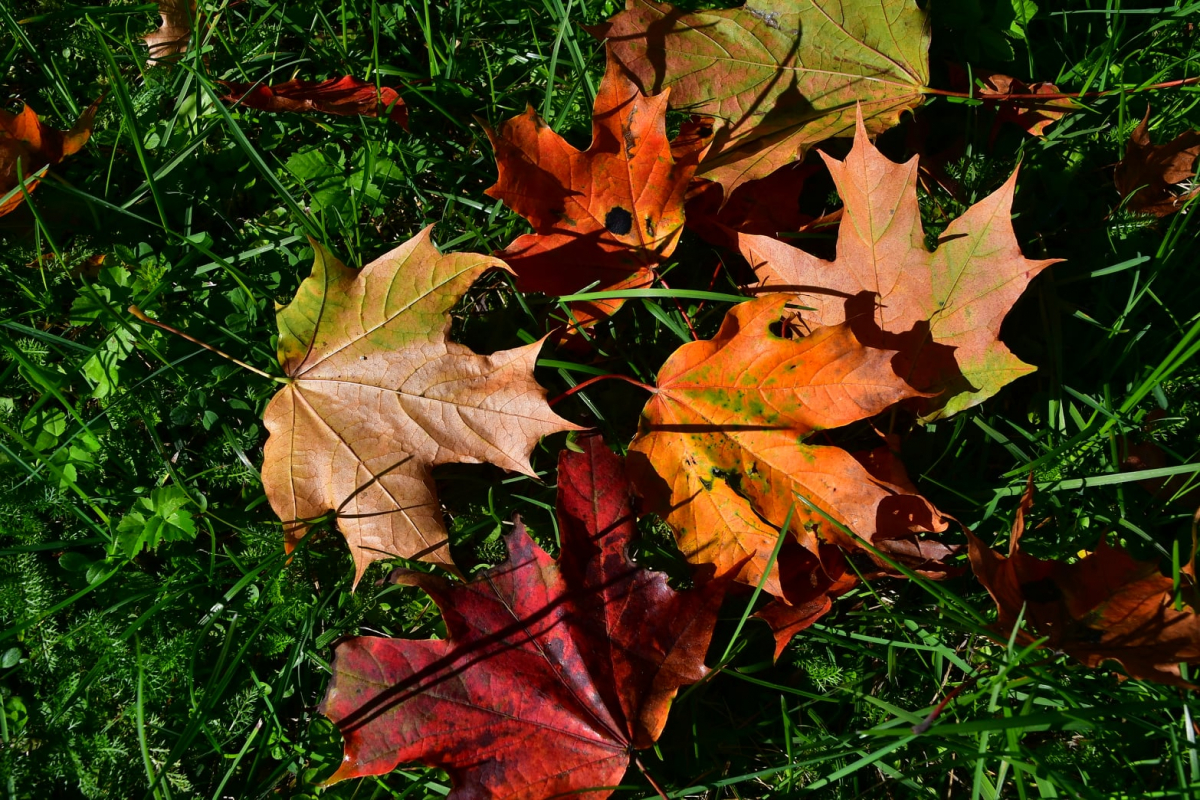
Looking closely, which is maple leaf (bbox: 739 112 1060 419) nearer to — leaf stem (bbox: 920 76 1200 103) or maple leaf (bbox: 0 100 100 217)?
leaf stem (bbox: 920 76 1200 103)

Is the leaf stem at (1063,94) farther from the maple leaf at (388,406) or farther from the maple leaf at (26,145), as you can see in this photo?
the maple leaf at (26,145)

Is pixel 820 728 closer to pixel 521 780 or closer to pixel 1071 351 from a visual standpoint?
pixel 521 780

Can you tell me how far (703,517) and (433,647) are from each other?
63cm

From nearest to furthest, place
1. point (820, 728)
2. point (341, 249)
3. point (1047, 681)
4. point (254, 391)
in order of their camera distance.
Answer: point (1047, 681) < point (820, 728) < point (254, 391) < point (341, 249)

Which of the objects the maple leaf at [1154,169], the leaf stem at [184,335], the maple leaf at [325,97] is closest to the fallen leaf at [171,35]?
the maple leaf at [325,97]

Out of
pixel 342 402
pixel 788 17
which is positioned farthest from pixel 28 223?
pixel 788 17

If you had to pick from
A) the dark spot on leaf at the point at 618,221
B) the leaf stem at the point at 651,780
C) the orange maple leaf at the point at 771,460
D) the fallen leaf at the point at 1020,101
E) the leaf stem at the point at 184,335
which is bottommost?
the leaf stem at the point at 651,780

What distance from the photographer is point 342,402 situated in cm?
174

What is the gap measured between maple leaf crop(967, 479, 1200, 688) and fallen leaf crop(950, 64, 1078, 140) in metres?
1.00

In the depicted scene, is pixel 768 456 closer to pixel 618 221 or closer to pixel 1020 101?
pixel 618 221

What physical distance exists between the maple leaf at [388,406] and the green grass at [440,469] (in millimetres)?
237

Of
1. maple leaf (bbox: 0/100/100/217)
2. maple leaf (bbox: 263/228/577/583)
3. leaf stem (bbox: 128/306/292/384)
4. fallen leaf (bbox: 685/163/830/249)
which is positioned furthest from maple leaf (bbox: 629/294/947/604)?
maple leaf (bbox: 0/100/100/217)

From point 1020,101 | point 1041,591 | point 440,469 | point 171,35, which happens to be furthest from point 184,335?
point 1020,101

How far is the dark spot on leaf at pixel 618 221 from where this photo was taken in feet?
5.89
